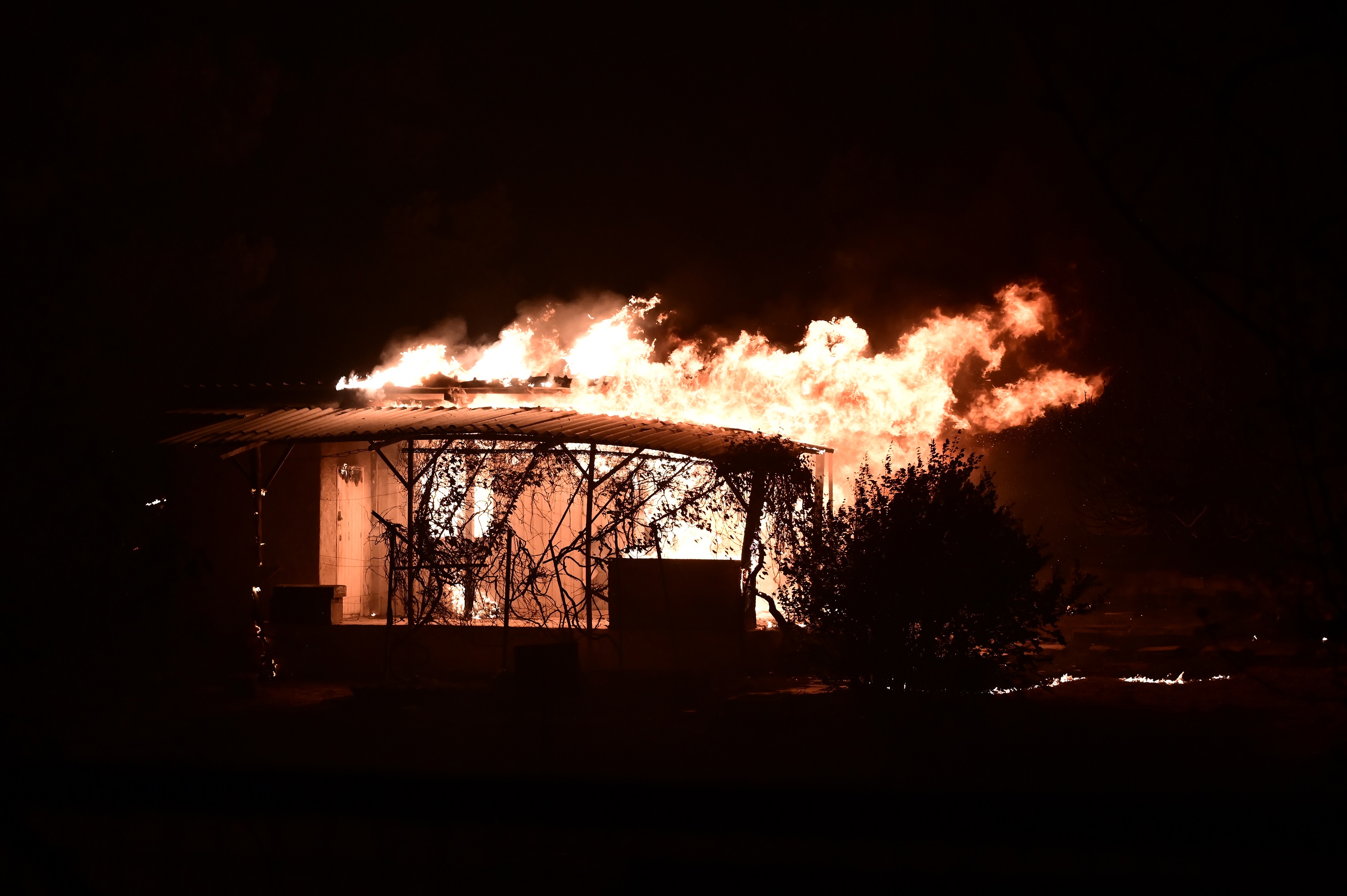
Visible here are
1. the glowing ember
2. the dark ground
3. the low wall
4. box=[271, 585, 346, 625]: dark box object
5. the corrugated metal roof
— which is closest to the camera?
the dark ground

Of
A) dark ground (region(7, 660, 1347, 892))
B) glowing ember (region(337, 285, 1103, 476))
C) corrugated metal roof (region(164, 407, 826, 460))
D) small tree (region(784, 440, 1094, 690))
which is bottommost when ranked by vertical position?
dark ground (region(7, 660, 1347, 892))

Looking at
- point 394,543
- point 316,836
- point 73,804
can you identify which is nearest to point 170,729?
point 394,543

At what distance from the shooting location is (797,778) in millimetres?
7754

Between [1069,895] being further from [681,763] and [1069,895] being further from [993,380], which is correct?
[993,380]

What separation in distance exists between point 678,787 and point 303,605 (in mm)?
12644

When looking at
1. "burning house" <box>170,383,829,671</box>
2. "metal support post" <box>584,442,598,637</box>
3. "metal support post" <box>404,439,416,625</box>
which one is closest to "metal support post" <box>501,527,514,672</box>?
"burning house" <box>170,383,829,671</box>

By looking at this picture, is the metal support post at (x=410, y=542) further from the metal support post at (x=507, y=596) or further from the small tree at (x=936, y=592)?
the small tree at (x=936, y=592)

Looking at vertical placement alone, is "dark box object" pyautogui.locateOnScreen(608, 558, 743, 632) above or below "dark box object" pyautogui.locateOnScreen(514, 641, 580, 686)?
above

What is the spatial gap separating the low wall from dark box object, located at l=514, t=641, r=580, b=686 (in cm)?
158

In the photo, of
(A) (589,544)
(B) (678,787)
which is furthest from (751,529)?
(B) (678,787)

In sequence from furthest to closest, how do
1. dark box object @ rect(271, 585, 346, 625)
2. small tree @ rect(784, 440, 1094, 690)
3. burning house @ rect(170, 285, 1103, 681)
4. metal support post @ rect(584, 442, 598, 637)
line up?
dark box object @ rect(271, 585, 346, 625) < burning house @ rect(170, 285, 1103, 681) < metal support post @ rect(584, 442, 598, 637) < small tree @ rect(784, 440, 1094, 690)

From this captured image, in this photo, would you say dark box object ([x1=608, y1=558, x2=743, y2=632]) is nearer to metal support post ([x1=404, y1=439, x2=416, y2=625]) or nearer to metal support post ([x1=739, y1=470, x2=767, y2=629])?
metal support post ([x1=739, y1=470, x2=767, y2=629])

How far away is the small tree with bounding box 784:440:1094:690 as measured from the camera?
8.42 m

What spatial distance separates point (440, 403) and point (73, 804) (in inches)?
539
